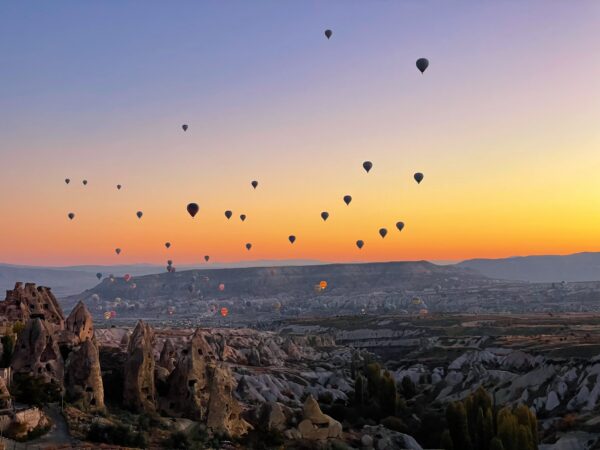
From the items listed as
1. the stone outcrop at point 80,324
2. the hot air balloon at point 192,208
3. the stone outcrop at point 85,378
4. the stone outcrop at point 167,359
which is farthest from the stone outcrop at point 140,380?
the hot air balloon at point 192,208

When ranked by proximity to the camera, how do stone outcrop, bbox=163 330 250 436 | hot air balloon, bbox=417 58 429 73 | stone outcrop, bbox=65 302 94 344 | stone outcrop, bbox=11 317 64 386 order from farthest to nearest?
hot air balloon, bbox=417 58 429 73, stone outcrop, bbox=65 302 94 344, stone outcrop, bbox=163 330 250 436, stone outcrop, bbox=11 317 64 386

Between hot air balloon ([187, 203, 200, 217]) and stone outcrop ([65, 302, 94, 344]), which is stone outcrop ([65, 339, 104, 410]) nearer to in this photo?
stone outcrop ([65, 302, 94, 344])

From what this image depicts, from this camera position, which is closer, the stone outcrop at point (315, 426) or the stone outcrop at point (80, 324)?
the stone outcrop at point (80, 324)

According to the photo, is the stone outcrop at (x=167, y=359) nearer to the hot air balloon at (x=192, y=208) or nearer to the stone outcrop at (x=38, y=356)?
the stone outcrop at (x=38, y=356)

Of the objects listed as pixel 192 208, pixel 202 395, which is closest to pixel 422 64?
pixel 192 208

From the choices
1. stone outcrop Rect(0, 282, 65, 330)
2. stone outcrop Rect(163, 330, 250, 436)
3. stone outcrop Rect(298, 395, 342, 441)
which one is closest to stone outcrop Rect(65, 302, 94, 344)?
stone outcrop Rect(0, 282, 65, 330)

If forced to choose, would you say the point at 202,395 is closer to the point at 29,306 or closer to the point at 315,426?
the point at 315,426

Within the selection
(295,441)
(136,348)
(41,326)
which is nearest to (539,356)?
(295,441)
